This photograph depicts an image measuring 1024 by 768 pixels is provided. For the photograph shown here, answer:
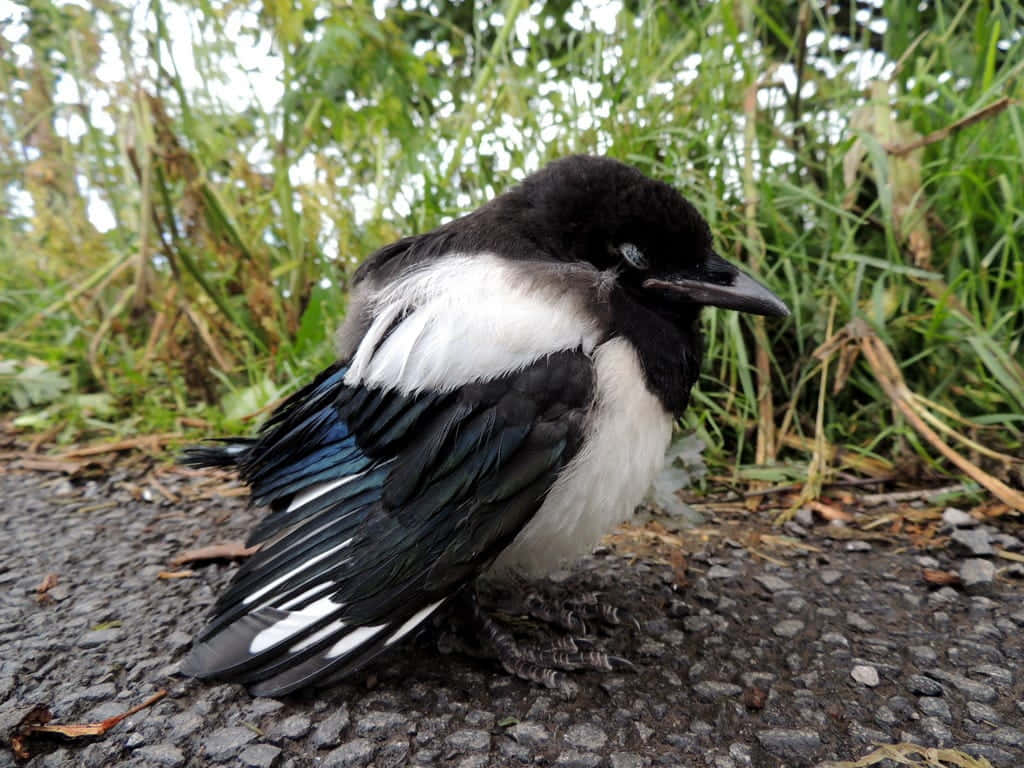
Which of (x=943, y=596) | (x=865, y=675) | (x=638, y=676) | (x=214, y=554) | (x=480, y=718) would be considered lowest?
(x=943, y=596)

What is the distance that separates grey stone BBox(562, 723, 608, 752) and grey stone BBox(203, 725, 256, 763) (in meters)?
0.50

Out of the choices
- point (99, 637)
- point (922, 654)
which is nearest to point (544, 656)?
point (922, 654)

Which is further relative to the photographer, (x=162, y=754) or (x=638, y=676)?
(x=638, y=676)

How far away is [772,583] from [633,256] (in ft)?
2.90

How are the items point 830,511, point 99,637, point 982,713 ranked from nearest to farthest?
point 982,713 < point 99,637 < point 830,511

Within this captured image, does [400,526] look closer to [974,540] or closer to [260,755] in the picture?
[260,755]

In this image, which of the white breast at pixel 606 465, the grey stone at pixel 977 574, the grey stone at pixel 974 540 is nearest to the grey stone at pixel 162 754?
the white breast at pixel 606 465

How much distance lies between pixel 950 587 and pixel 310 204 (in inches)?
103

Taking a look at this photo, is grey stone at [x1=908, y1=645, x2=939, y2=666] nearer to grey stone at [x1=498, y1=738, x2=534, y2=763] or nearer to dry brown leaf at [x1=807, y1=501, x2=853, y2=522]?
dry brown leaf at [x1=807, y1=501, x2=853, y2=522]

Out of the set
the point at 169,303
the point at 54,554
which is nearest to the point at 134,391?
the point at 169,303

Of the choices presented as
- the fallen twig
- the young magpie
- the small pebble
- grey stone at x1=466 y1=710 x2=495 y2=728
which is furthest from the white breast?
the fallen twig

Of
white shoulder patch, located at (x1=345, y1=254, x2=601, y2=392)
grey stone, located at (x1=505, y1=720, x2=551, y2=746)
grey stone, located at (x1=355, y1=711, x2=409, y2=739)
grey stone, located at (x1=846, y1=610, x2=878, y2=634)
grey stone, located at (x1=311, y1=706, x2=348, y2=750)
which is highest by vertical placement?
white shoulder patch, located at (x1=345, y1=254, x2=601, y2=392)

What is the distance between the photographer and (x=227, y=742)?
1.15 metres

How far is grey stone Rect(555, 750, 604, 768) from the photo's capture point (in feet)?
3.69
